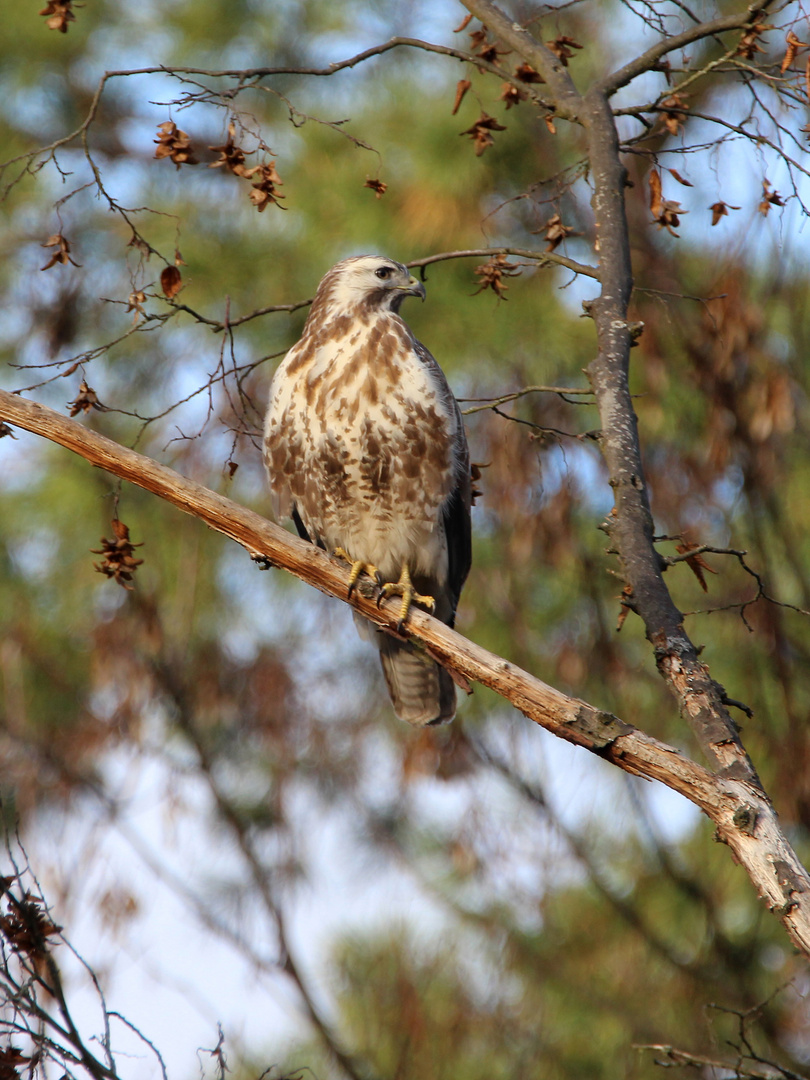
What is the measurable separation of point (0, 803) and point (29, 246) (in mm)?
5089

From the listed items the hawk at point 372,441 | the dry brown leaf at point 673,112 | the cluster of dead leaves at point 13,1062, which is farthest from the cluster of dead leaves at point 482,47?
the cluster of dead leaves at point 13,1062

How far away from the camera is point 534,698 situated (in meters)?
2.52

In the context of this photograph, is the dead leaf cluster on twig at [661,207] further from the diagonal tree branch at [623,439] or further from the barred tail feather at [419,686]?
the barred tail feather at [419,686]

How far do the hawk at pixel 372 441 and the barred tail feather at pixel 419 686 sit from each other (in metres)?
0.02

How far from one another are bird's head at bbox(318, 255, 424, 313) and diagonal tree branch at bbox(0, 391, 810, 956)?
1210mm

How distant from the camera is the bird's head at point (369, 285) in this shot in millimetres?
4039

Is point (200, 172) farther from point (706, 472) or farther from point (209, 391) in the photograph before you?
point (209, 391)

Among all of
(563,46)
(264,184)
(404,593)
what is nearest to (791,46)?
(563,46)

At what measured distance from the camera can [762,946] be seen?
5.48 meters

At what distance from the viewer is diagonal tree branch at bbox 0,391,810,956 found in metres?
2.09

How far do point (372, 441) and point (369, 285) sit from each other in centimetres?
70

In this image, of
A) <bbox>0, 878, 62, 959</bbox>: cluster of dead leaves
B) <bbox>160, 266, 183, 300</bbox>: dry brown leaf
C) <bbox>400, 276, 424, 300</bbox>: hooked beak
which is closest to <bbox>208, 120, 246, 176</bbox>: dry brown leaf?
<bbox>160, 266, 183, 300</bbox>: dry brown leaf

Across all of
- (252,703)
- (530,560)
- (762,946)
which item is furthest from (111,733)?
(762,946)

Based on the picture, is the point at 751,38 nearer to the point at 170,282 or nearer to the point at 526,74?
the point at 526,74
